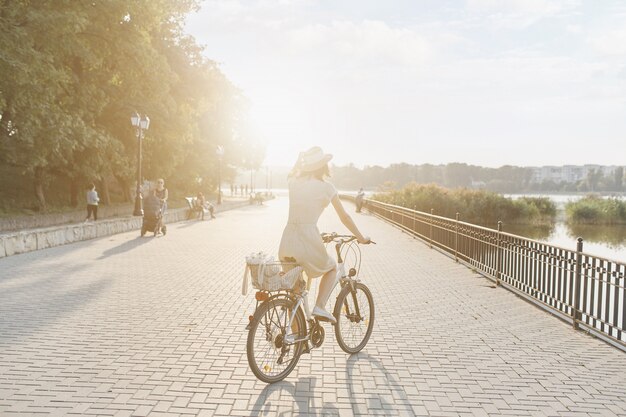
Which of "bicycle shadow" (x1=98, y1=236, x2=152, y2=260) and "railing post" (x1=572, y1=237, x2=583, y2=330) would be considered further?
"bicycle shadow" (x1=98, y1=236, x2=152, y2=260)

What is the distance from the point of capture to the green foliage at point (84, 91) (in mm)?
21016

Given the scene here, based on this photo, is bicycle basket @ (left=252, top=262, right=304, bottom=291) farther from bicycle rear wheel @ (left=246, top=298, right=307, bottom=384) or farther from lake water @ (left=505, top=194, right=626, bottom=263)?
lake water @ (left=505, top=194, right=626, bottom=263)

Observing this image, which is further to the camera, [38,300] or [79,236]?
[79,236]

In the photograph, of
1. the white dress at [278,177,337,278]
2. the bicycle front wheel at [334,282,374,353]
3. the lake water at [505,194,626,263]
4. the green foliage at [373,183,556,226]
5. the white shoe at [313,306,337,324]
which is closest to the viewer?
the white dress at [278,177,337,278]

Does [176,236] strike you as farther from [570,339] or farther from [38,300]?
[570,339]

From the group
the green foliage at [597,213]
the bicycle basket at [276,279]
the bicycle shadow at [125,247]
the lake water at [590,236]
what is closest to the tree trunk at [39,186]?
the bicycle shadow at [125,247]

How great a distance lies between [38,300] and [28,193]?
1055 inches

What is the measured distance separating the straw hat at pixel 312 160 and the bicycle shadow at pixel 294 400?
1.86 metres

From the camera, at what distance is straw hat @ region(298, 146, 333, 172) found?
5027 mm

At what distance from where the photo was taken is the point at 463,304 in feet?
28.2

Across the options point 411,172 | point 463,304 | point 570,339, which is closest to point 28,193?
point 463,304

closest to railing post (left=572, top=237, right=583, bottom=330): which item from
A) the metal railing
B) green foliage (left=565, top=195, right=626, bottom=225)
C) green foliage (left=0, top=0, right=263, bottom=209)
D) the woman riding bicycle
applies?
the metal railing

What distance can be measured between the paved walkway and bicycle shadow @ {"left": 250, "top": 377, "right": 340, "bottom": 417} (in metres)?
0.02

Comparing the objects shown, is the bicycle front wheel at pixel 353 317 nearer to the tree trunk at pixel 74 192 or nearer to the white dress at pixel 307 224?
the white dress at pixel 307 224
